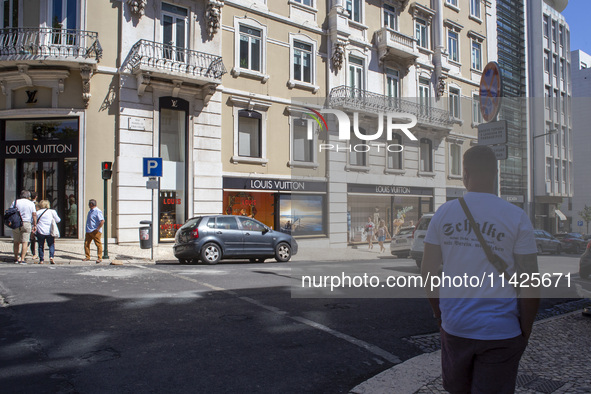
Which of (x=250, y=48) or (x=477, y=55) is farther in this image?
(x=477, y=55)

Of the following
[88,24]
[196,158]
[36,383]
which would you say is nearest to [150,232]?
[196,158]

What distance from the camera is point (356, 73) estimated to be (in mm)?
23953

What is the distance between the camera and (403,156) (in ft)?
27.4

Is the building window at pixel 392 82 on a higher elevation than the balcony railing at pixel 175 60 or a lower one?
higher

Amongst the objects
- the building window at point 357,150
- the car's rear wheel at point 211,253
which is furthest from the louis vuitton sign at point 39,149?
the building window at point 357,150

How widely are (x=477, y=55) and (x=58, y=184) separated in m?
19.1

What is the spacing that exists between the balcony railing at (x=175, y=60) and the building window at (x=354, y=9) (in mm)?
8320

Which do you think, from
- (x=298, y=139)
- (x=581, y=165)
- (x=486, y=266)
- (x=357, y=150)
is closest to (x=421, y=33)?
(x=298, y=139)

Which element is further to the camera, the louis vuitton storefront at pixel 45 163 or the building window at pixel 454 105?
the louis vuitton storefront at pixel 45 163

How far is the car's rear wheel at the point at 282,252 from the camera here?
15374 mm

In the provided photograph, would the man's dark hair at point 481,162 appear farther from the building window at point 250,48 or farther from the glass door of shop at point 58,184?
the building window at point 250,48

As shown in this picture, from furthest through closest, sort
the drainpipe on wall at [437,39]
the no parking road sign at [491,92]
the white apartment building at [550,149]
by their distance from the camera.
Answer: the drainpipe on wall at [437,39]
the no parking road sign at [491,92]
the white apartment building at [550,149]

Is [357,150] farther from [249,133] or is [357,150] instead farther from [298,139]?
[298,139]

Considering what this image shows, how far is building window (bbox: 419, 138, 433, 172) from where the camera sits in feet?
25.8
